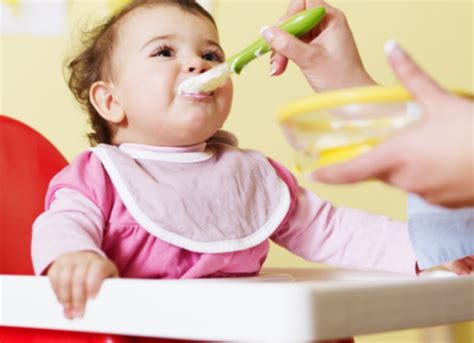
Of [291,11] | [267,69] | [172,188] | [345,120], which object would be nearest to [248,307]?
[345,120]

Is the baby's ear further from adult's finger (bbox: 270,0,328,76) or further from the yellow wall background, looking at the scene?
the yellow wall background

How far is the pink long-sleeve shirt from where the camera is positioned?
79cm

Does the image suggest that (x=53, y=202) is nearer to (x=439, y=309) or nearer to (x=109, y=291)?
(x=109, y=291)

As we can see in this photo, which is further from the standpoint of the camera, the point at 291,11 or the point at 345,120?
the point at 291,11

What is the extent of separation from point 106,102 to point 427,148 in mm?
498

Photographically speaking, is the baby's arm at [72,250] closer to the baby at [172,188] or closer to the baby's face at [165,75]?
the baby at [172,188]

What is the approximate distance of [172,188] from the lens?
2.86 feet

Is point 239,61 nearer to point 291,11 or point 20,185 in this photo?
point 291,11

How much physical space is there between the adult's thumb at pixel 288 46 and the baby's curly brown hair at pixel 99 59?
0.12m

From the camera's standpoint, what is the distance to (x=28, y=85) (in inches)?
69.0

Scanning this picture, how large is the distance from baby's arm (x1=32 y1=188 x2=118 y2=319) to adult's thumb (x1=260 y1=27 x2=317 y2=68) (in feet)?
0.84

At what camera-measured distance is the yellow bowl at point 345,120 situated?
0.55m

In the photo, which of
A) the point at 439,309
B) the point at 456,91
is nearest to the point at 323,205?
the point at 439,309

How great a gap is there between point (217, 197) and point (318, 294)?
0.32 m
